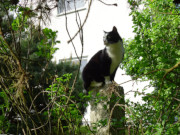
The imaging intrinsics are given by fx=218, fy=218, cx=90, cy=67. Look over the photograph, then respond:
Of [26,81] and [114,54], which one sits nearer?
[26,81]

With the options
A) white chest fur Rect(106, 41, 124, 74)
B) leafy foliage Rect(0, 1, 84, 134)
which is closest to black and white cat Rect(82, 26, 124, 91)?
white chest fur Rect(106, 41, 124, 74)

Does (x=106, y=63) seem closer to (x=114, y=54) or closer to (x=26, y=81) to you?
(x=114, y=54)

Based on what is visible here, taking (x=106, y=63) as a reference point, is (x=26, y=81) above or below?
above

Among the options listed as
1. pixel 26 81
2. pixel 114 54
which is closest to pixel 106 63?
pixel 114 54

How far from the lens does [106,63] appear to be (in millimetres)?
→ 2482

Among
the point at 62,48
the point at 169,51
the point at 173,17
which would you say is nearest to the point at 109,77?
the point at 169,51

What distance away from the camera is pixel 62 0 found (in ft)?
3.33

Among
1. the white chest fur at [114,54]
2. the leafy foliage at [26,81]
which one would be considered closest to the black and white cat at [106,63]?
the white chest fur at [114,54]

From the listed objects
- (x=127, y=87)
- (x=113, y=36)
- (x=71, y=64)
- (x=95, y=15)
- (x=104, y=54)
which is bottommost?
(x=127, y=87)

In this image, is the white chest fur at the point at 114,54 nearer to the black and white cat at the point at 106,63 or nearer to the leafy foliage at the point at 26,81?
the black and white cat at the point at 106,63

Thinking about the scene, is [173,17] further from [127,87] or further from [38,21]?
[127,87]

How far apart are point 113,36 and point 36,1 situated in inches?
62.0

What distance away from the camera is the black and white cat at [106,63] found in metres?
2.48

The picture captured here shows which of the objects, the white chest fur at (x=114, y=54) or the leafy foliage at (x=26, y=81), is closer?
the leafy foliage at (x=26, y=81)
